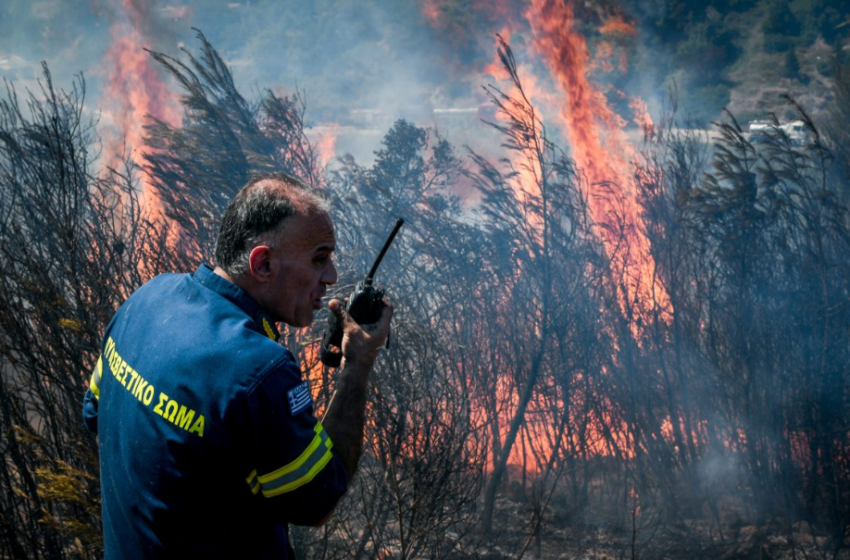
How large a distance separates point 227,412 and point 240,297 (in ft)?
1.23

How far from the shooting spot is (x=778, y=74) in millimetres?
33688

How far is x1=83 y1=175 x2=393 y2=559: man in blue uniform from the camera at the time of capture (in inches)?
64.3

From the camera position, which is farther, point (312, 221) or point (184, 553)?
point (312, 221)

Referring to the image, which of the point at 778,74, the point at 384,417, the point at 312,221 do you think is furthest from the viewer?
the point at 778,74

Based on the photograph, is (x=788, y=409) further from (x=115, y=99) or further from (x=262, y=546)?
(x=115, y=99)

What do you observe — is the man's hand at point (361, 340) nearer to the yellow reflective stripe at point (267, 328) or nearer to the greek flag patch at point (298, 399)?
the yellow reflective stripe at point (267, 328)

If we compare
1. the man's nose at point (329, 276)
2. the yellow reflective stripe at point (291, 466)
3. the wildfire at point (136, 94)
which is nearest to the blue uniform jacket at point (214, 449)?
the yellow reflective stripe at point (291, 466)

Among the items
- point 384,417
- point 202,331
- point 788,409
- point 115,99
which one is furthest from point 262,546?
point 115,99

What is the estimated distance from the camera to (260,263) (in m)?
1.91

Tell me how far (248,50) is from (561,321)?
39780 millimetres

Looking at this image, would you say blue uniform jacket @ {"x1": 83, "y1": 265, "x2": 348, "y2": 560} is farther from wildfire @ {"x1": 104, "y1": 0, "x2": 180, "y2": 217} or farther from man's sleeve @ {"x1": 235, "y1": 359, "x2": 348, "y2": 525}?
wildfire @ {"x1": 104, "y1": 0, "x2": 180, "y2": 217}

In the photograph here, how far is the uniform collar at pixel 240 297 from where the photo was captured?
1.88 m

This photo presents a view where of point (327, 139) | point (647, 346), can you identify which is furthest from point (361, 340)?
point (327, 139)

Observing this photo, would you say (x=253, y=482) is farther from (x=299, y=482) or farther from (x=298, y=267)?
(x=298, y=267)
